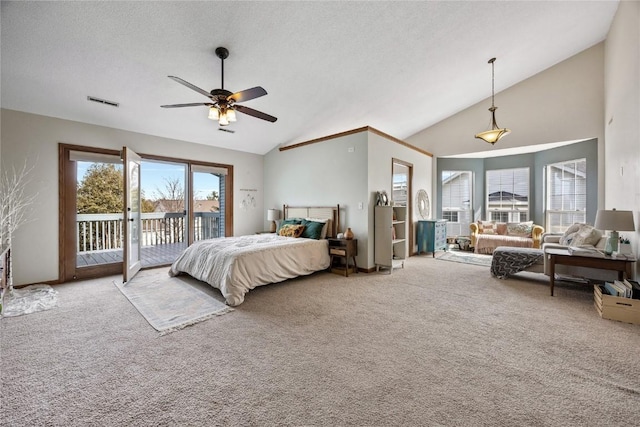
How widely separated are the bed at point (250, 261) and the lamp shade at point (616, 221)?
11.8 feet

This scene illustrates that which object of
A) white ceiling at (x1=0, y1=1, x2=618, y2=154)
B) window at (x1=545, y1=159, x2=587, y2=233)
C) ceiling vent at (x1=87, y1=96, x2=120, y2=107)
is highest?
white ceiling at (x1=0, y1=1, x2=618, y2=154)

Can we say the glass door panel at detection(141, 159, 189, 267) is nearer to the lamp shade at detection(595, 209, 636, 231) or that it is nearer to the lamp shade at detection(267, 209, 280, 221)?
the lamp shade at detection(267, 209, 280, 221)

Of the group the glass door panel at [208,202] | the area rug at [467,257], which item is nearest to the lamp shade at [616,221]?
the area rug at [467,257]

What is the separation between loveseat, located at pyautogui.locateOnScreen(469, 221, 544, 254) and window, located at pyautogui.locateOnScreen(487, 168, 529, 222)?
1.80ft

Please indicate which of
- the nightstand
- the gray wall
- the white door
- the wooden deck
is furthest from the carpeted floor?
the gray wall

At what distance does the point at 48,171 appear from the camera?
3988 mm

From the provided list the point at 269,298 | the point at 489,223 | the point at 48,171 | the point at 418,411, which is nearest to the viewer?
the point at 418,411

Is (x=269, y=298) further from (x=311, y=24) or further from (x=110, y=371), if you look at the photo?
(x=311, y=24)

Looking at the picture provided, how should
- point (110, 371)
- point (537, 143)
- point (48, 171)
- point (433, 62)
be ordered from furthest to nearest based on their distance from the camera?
point (537, 143), point (433, 62), point (48, 171), point (110, 371)

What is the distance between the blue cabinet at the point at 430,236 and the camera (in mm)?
6332

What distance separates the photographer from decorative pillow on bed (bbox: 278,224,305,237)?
4923mm

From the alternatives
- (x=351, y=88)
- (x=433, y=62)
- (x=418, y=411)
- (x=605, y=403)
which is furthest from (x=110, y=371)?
(x=433, y=62)

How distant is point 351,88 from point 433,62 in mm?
1392

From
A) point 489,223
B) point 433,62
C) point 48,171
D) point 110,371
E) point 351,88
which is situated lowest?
point 110,371
